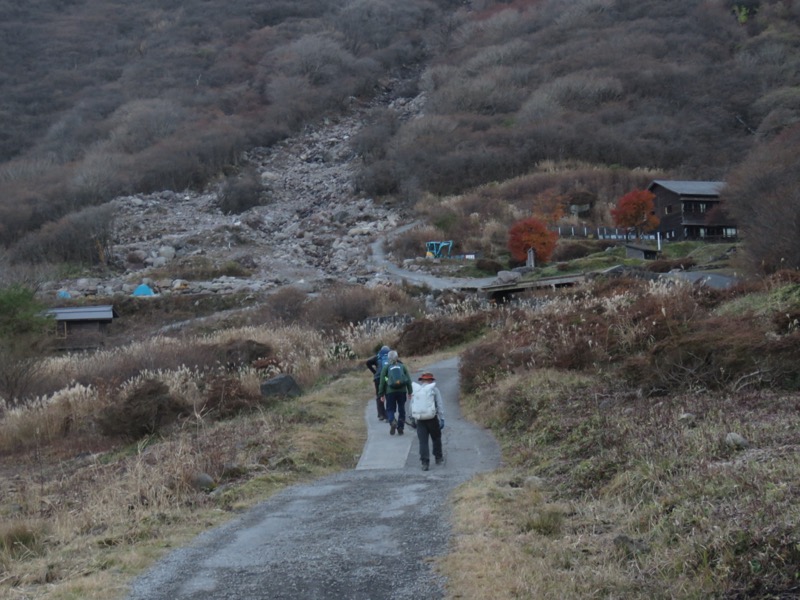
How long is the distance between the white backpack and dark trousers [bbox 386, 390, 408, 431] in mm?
2706

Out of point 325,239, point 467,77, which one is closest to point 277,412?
point 325,239

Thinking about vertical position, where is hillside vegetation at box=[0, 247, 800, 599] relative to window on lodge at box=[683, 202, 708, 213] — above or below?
below

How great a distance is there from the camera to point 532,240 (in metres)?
47.7

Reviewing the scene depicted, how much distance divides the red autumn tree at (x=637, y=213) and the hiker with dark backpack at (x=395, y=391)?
134 feet

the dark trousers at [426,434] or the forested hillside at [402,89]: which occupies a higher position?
the forested hillside at [402,89]

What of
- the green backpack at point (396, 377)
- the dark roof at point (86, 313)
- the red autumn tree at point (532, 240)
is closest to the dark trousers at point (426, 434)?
the green backpack at point (396, 377)

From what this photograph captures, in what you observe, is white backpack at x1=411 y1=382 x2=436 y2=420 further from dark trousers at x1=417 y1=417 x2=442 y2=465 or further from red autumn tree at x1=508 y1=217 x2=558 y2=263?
red autumn tree at x1=508 y1=217 x2=558 y2=263

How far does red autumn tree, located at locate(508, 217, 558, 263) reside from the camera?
47.7 metres

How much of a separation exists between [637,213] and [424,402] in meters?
44.0

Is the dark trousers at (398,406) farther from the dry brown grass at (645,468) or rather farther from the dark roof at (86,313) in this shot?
the dark roof at (86,313)

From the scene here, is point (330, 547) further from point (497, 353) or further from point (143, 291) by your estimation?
point (143, 291)

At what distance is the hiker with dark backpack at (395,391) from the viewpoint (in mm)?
15219

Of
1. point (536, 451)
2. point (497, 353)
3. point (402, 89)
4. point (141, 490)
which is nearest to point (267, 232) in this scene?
point (402, 89)

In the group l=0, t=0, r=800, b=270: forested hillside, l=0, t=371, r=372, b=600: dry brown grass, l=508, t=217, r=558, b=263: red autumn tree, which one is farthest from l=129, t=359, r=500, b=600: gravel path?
l=0, t=0, r=800, b=270: forested hillside
